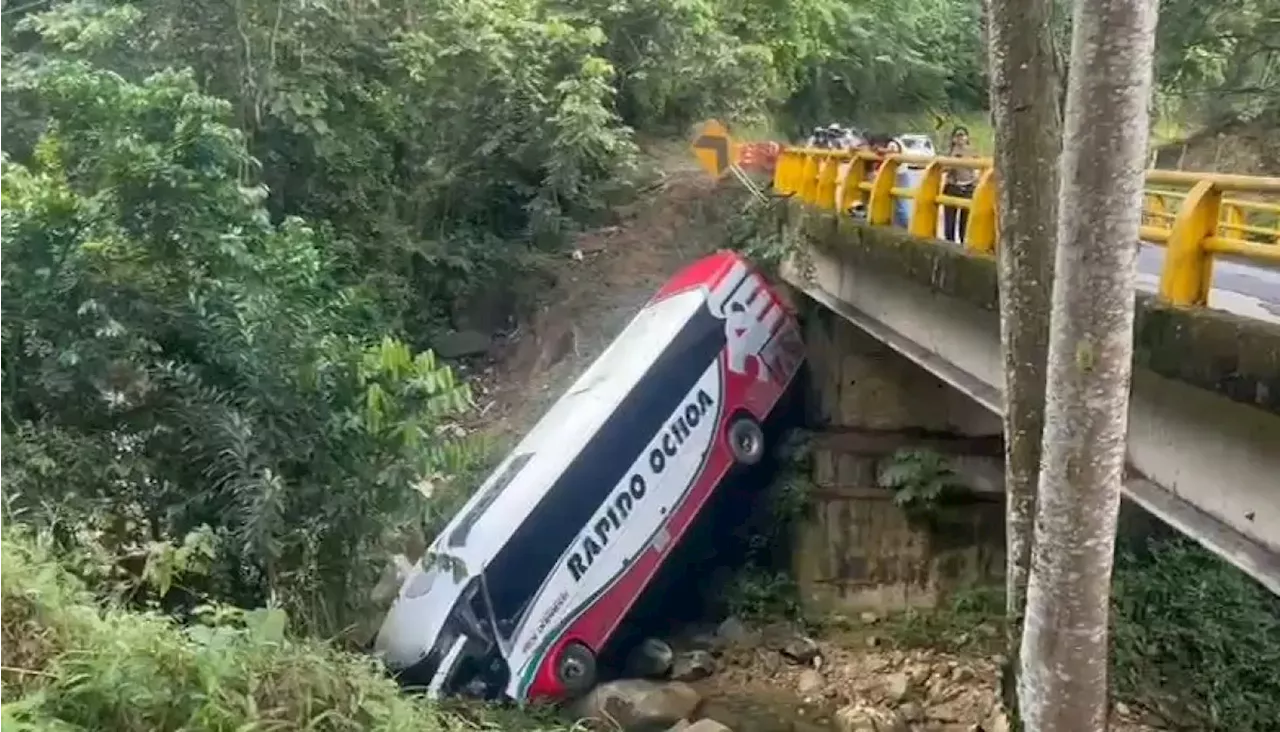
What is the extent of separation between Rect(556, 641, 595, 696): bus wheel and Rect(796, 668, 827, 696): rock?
194cm

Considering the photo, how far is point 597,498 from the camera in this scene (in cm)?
1154

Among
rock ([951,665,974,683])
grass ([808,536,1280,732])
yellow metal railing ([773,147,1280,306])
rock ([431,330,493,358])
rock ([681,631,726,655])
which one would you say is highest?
yellow metal railing ([773,147,1280,306])

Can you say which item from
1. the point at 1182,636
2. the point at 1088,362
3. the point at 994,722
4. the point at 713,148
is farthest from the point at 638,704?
the point at 1088,362

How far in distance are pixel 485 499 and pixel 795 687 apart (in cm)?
337

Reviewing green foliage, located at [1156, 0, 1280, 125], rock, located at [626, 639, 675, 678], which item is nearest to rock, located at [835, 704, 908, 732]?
rock, located at [626, 639, 675, 678]

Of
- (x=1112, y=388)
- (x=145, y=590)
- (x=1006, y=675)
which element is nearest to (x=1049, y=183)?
(x=1112, y=388)

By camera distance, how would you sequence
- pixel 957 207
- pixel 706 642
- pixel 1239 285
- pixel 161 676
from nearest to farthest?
pixel 161 676 → pixel 1239 285 → pixel 957 207 → pixel 706 642

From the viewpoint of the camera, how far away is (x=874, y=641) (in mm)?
12242

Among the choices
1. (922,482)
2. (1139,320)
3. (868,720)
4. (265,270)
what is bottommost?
(868,720)

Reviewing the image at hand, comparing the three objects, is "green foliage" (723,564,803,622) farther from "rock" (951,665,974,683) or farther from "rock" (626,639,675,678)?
"rock" (951,665,974,683)

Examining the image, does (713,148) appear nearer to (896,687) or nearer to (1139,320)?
(896,687)

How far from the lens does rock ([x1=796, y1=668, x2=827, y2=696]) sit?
11.6 m

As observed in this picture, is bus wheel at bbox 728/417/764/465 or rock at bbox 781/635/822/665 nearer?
rock at bbox 781/635/822/665

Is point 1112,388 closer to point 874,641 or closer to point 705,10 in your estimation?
point 874,641
